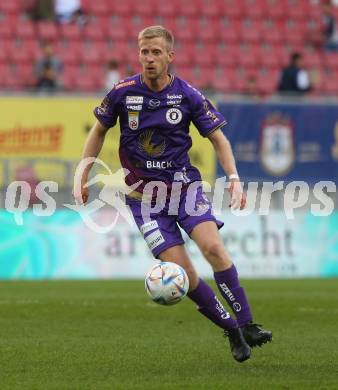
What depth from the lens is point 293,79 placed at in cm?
2022

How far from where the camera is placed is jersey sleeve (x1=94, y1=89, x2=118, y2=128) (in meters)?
7.71

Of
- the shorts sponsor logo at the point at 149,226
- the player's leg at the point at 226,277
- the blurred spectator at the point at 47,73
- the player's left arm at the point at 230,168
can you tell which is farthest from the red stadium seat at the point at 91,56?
the player's leg at the point at 226,277

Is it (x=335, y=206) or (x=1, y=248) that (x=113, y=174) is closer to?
(x=1, y=248)

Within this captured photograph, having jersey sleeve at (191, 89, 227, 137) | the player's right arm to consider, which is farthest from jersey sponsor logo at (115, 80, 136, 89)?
jersey sleeve at (191, 89, 227, 137)

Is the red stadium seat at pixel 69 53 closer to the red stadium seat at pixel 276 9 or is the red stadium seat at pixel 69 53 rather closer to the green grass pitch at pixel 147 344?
the red stadium seat at pixel 276 9

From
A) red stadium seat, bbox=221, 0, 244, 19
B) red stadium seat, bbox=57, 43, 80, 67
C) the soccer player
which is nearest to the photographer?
the soccer player

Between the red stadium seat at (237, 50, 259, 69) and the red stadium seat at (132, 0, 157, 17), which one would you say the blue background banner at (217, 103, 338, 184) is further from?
the red stadium seat at (132, 0, 157, 17)

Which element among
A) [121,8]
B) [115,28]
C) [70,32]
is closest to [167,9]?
[121,8]

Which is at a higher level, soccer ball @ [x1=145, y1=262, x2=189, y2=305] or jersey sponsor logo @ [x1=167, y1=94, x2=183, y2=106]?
jersey sponsor logo @ [x1=167, y1=94, x2=183, y2=106]

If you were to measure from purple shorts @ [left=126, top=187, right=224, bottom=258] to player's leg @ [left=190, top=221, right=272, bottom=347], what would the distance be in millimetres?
91

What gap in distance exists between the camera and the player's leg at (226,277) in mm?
7336

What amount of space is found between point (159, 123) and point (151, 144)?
0.53 ft

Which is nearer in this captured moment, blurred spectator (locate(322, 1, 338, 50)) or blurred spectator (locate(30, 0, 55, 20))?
blurred spectator (locate(30, 0, 55, 20))

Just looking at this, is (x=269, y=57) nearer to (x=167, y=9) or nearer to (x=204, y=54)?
(x=204, y=54)
